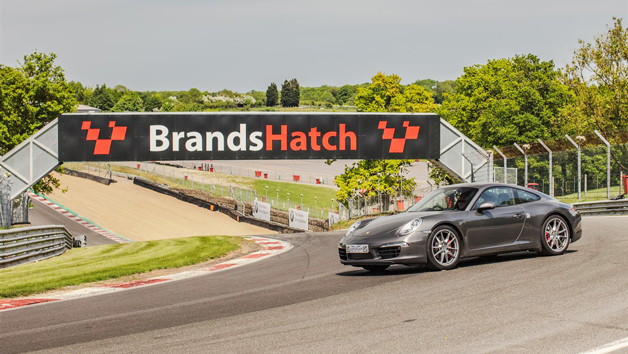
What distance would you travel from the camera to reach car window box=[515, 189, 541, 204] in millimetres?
11992

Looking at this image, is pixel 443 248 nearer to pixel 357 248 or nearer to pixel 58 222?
pixel 357 248

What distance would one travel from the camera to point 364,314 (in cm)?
789

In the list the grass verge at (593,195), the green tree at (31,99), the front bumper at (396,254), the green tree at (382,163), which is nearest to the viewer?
the front bumper at (396,254)

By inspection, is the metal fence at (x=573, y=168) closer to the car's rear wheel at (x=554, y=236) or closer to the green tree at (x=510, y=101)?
the car's rear wheel at (x=554, y=236)

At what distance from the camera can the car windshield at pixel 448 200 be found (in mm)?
11578

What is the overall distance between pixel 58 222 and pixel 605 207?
1488 inches

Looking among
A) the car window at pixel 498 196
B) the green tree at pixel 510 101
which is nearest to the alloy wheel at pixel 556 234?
the car window at pixel 498 196

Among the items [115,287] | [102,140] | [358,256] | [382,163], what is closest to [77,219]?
[382,163]

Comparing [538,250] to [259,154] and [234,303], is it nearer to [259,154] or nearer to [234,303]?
[234,303]

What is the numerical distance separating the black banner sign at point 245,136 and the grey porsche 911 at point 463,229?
20353 mm

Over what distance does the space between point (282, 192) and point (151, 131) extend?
54783 millimetres

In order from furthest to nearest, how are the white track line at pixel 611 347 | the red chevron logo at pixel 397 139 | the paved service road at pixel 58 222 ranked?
the paved service road at pixel 58 222
the red chevron logo at pixel 397 139
the white track line at pixel 611 347

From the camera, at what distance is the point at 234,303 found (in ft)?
30.7

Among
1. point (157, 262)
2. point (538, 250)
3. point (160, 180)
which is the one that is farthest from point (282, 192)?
point (538, 250)
